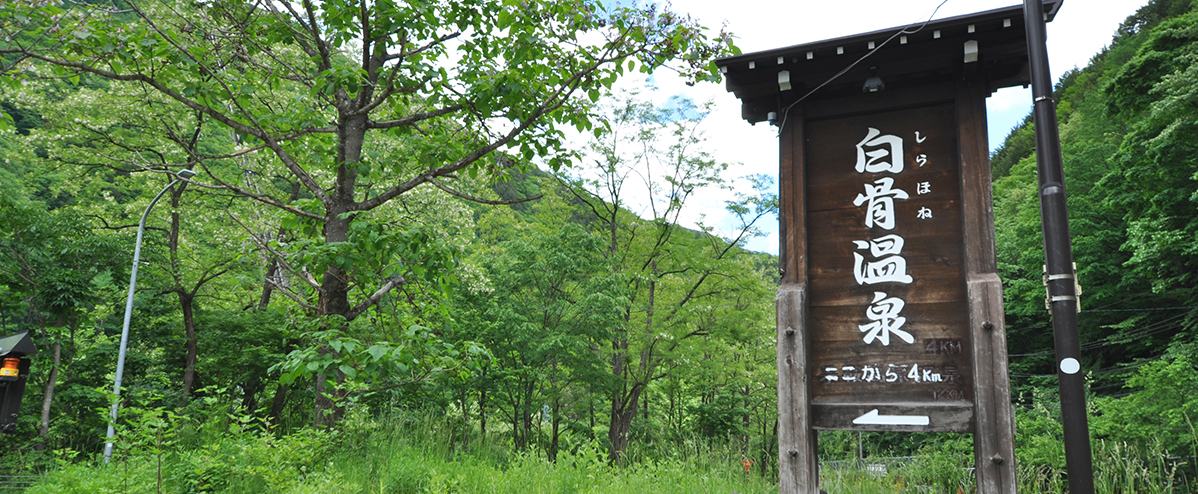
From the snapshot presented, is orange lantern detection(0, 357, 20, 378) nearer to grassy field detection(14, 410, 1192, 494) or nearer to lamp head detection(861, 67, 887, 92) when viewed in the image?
grassy field detection(14, 410, 1192, 494)

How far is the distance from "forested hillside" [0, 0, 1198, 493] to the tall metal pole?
230 cm

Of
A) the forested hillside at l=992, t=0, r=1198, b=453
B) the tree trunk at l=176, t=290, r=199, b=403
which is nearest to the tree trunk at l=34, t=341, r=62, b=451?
the tree trunk at l=176, t=290, r=199, b=403

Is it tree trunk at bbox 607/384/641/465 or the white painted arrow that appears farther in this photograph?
tree trunk at bbox 607/384/641/465

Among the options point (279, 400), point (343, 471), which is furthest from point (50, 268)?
point (343, 471)

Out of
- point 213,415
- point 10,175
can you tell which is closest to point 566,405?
point 213,415

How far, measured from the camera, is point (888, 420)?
395 cm

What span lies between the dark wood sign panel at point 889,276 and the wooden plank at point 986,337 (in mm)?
112

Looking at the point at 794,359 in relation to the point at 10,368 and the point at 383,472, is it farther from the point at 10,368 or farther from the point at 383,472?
the point at 10,368

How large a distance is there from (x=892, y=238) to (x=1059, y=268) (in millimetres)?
1267

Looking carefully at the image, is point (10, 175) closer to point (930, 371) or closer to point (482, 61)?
point (482, 61)

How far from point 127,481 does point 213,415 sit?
58.7 inches

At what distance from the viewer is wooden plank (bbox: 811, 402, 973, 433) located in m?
3.84

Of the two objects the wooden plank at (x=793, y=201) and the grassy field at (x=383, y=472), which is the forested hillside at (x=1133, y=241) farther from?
the wooden plank at (x=793, y=201)

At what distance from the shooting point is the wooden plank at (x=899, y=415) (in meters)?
3.84
